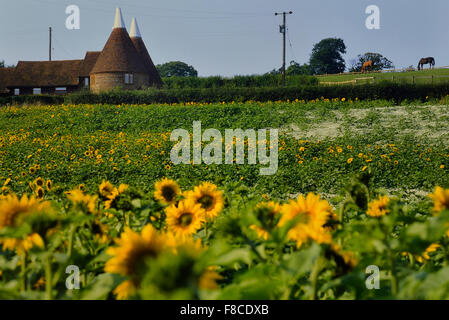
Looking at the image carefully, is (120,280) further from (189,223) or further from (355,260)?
(189,223)

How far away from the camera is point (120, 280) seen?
30.2 inches

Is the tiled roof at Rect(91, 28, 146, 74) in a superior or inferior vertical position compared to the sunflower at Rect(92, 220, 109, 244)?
superior

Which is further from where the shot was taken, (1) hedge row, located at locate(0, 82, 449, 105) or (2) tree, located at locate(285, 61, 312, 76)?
(2) tree, located at locate(285, 61, 312, 76)

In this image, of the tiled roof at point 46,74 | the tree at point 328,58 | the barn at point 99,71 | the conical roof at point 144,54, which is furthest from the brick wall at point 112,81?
the tree at point 328,58

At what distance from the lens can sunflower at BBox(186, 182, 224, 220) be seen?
5.08 feet

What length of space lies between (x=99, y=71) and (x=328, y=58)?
39.4 m

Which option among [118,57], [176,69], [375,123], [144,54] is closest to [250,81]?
[118,57]

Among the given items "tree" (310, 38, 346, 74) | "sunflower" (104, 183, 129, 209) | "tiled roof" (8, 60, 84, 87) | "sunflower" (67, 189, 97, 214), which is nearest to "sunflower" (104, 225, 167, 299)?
"sunflower" (67, 189, 97, 214)

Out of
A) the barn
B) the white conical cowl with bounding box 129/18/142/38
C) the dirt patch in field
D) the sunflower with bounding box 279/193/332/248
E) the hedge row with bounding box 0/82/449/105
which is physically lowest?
the sunflower with bounding box 279/193/332/248

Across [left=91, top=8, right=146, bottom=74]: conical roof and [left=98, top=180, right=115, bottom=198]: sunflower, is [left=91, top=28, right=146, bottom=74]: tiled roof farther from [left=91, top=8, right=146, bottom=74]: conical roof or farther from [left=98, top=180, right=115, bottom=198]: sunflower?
[left=98, top=180, right=115, bottom=198]: sunflower

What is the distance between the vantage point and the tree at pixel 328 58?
193 feet

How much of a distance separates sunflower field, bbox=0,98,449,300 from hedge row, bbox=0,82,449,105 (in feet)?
2.86

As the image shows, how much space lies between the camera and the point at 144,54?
32.7 meters
